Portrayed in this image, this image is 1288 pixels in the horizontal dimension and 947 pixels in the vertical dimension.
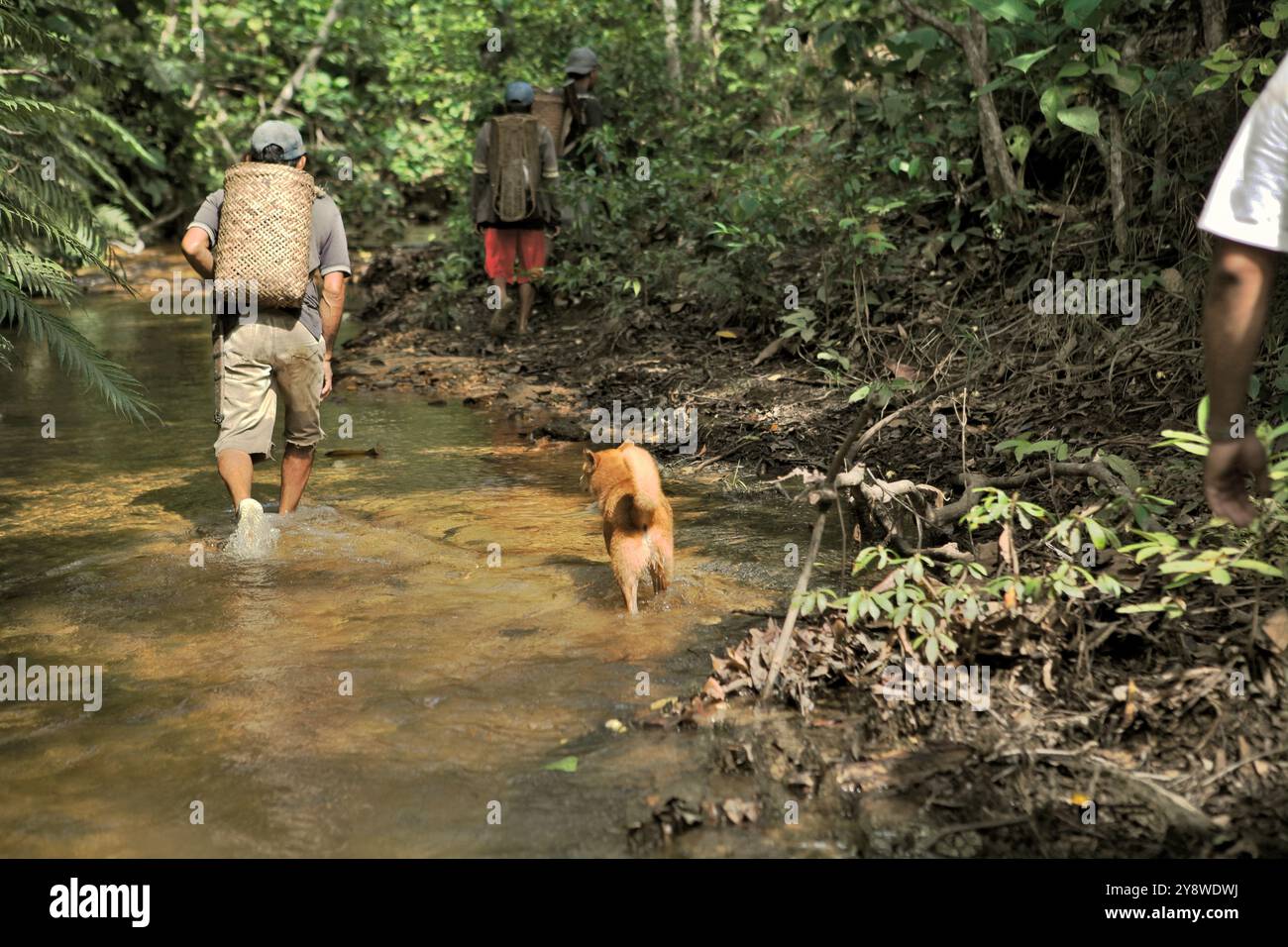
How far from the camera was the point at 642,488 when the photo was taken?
16.8 ft

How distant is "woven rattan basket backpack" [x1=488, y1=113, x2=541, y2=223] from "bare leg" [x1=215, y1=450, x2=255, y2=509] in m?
5.87

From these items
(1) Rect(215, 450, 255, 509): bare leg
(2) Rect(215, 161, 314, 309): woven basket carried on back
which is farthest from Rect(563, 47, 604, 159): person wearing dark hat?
(1) Rect(215, 450, 255, 509): bare leg

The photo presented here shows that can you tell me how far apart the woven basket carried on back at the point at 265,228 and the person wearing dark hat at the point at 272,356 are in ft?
0.45

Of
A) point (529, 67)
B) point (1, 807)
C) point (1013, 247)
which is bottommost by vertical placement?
point (1, 807)

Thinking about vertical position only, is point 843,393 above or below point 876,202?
below

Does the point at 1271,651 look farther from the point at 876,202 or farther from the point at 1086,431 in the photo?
the point at 876,202

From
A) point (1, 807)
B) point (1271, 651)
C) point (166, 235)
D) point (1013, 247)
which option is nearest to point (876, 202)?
point (1013, 247)

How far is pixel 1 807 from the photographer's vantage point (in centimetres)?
366

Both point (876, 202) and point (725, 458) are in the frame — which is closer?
point (725, 458)

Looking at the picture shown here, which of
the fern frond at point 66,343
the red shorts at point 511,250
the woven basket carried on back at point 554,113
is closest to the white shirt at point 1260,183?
the fern frond at point 66,343

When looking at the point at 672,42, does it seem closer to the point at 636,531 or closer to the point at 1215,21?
the point at 1215,21

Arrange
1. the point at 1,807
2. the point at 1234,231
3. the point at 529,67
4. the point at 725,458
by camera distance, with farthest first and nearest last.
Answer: the point at 529,67 → the point at 725,458 → the point at 1,807 → the point at 1234,231

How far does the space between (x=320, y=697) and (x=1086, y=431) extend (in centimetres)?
418

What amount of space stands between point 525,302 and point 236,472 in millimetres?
5907
